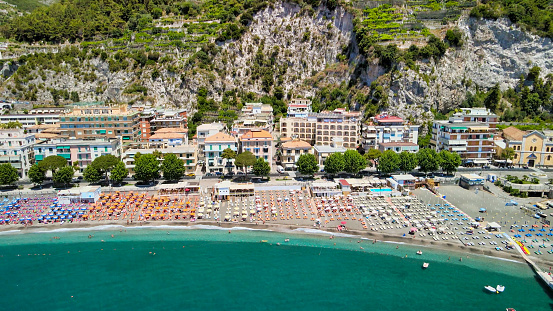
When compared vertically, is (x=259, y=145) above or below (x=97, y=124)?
below

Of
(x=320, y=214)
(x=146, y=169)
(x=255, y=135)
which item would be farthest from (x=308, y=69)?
(x=320, y=214)

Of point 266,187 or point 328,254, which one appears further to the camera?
point 266,187

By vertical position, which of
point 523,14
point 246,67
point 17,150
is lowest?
point 17,150

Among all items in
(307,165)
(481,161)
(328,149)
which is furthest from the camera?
(481,161)

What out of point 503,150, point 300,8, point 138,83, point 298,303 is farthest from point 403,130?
point 138,83

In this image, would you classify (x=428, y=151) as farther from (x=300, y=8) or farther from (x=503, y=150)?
(x=300, y=8)

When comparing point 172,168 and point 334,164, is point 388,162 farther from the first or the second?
point 172,168

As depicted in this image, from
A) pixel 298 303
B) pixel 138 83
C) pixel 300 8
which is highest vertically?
pixel 300 8
